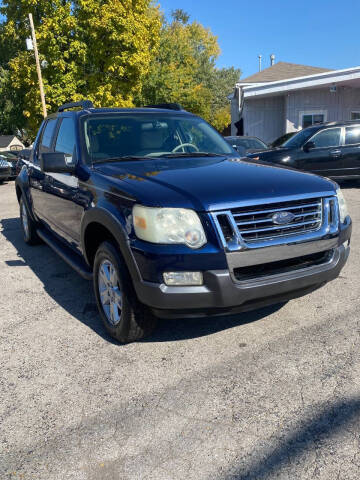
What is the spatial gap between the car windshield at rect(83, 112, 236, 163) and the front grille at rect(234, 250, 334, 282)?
5.19 feet

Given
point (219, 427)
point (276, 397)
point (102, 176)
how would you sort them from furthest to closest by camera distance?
1. point (102, 176)
2. point (276, 397)
3. point (219, 427)

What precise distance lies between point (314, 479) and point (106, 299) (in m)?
1.96

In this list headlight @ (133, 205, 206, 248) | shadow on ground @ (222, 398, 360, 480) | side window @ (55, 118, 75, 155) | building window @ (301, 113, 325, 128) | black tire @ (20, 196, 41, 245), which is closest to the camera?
shadow on ground @ (222, 398, 360, 480)

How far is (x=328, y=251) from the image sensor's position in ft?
10.3

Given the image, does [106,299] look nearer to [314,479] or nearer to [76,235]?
[76,235]

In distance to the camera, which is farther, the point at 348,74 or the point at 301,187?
the point at 348,74

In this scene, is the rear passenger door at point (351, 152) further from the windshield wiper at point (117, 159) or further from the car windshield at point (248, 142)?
the windshield wiper at point (117, 159)

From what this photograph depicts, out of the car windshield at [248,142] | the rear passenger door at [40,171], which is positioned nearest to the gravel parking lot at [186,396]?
the rear passenger door at [40,171]

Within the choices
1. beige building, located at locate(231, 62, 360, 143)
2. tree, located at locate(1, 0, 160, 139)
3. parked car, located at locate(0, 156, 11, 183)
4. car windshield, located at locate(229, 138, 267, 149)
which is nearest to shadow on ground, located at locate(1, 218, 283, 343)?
car windshield, located at locate(229, 138, 267, 149)

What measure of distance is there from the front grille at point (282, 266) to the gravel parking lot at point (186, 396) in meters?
0.61

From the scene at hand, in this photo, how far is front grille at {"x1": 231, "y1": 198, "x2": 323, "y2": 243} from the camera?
2.75 meters

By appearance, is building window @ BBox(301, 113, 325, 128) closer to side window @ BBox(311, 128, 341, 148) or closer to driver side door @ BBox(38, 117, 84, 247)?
side window @ BBox(311, 128, 341, 148)

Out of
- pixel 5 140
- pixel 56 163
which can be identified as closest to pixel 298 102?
pixel 56 163

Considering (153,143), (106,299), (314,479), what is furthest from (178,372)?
(153,143)
